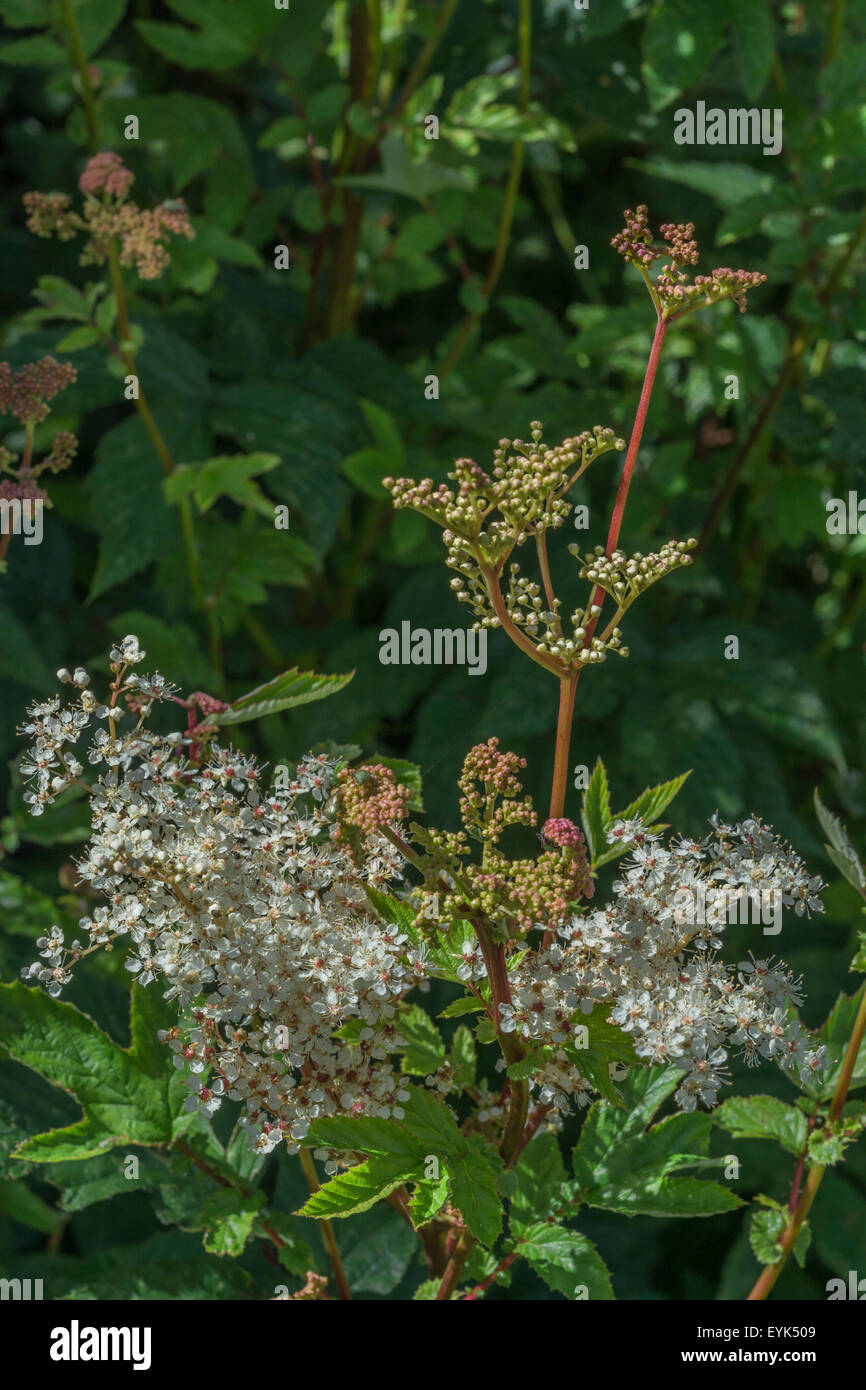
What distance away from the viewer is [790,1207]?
877mm

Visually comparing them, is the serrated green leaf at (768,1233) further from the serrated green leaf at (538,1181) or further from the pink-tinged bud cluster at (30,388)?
the pink-tinged bud cluster at (30,388)

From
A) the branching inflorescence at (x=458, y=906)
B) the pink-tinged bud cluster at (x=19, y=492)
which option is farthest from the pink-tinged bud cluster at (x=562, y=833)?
the pink-tinged bud cluster at (x=19, y=492)

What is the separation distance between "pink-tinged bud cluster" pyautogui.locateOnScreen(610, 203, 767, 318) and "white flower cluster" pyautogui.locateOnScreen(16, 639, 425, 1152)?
0.34 metres

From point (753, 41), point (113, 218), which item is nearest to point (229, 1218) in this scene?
point (113, 218)

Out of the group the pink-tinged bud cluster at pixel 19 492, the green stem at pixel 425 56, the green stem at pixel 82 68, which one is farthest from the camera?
the green stem at pixel 425 56

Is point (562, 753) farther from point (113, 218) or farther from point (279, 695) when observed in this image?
point (113, 218)

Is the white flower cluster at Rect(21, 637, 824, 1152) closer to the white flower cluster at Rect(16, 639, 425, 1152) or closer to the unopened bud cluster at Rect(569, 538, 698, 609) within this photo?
the white flower cluster at Rect(16, 639, 425, 1152)

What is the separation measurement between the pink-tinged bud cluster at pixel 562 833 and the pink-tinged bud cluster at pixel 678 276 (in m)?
0.29

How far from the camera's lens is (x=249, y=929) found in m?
0.73

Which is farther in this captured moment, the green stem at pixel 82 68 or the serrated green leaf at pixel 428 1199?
the green stem at pixel 82 68

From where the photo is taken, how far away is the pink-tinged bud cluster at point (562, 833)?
2.34ft
